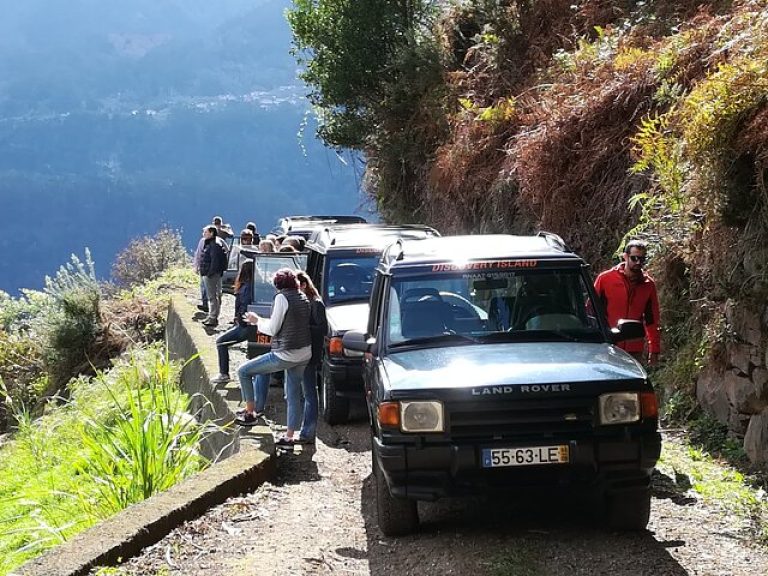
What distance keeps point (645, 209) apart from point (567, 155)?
2.90 m

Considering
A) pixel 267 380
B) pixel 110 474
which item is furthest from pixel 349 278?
pixel 110 474

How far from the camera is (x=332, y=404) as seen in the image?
1048 cm

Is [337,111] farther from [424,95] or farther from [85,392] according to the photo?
[85,392]

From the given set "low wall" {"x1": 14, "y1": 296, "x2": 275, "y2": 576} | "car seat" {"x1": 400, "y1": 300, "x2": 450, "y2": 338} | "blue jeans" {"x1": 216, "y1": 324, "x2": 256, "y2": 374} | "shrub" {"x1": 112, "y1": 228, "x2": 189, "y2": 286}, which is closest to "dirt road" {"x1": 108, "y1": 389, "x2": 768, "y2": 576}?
"low wall" {"x1": 14, "y1": 296, "x2": 275, "y2": 576}

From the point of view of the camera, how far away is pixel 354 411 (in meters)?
11.2

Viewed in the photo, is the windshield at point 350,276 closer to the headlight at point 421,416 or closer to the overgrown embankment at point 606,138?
the overgrown embankment at point 606,138

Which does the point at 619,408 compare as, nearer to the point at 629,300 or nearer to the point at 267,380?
the point at 629,300

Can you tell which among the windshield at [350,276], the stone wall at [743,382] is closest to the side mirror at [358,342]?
the stone wall at [743,382]

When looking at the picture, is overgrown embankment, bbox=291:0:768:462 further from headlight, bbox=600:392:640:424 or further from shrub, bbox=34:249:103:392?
shrub, bbox=34:249:103:392

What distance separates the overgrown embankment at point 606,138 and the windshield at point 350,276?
2.85 metres

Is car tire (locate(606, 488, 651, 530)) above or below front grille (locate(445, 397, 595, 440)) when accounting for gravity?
below

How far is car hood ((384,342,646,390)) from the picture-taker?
19.0 feet

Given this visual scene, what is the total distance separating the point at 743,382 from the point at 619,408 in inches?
111

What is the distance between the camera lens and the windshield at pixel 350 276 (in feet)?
37.4
